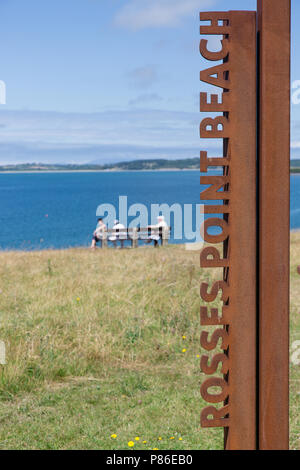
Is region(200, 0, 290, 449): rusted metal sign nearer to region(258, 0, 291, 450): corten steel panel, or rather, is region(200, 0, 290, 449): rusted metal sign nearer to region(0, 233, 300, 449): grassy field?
region(258, 0, 291, 450): corten steel panel

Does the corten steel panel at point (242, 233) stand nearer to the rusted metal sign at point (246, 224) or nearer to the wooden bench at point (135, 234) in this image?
the rusted metal sign at point (246, 224)

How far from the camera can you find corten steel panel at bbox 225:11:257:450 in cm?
196

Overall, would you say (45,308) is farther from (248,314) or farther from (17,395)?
(248,314)

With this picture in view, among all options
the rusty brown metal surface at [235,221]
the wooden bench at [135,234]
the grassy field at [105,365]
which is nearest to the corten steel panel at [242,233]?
the rusty brown metal surface at [235,221]

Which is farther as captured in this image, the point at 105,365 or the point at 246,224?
the point at 105,365

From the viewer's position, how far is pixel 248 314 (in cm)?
201

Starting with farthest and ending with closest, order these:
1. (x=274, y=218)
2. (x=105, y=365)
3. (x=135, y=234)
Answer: (x=135, y=234) < (x=105, y=365) < (x=274, y=218)

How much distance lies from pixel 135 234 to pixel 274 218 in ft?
56.7

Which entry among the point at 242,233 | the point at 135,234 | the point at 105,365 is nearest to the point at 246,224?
the point at 242,233

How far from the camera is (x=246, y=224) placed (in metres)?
2.00

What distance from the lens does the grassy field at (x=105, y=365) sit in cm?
363

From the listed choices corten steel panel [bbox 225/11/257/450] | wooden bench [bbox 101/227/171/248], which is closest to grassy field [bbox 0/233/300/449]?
corten steel panel [bbox 225/11/257/450]

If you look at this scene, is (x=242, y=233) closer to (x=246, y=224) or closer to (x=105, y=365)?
(x=246, y=224)

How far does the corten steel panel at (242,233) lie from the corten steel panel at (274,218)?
3 cm
